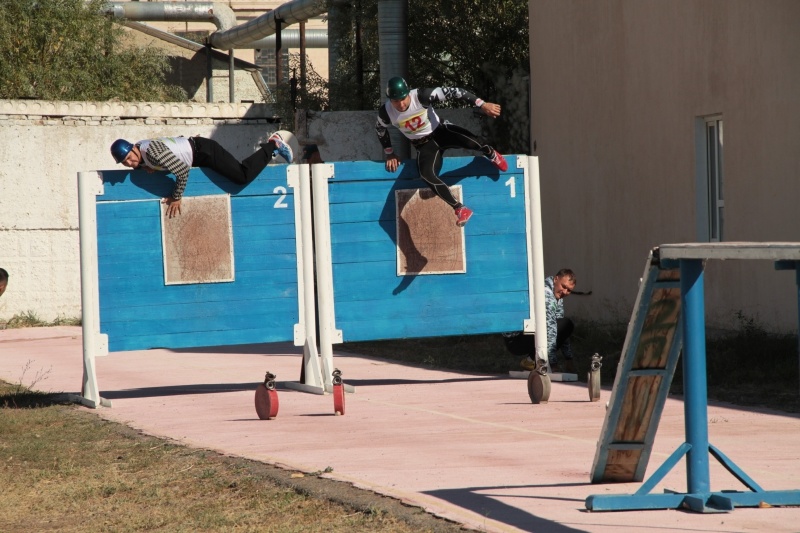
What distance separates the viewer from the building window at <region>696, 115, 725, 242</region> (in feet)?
47.8

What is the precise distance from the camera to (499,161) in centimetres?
1170

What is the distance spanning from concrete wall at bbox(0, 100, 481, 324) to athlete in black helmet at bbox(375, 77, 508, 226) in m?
8.60

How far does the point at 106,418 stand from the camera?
1024 cm

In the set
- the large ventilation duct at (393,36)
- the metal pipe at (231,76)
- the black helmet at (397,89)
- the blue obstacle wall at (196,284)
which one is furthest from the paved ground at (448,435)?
the metal pipe at (231,76)

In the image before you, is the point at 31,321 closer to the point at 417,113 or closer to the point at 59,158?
the point at 59,158

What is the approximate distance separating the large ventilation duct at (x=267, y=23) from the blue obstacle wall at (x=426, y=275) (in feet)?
43.2

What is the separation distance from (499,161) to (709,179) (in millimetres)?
3995

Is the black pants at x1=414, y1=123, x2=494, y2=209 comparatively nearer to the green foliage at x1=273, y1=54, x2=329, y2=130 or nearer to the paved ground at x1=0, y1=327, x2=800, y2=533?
the paved ground at x1=0, y1=327, x2=800, y2=533

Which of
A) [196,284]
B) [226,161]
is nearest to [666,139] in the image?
[226,161]

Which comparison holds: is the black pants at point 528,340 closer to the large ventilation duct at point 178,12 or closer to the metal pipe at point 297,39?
the large ventilation duct at point 178,12

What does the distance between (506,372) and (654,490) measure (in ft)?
21.2

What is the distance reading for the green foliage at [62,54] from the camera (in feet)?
86.7

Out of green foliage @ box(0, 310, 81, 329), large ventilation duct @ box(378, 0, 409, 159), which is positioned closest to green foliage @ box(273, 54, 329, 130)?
large ventilation duct @ box(378, 0, 409, 159)

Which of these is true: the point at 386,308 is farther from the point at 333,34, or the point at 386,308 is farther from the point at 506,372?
the point at 333,34
